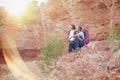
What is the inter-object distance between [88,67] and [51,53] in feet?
3.64

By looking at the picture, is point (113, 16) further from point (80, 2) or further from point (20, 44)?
point (20, 44)

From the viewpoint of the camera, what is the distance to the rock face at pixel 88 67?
7160 mm

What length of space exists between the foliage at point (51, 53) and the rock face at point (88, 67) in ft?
0.84

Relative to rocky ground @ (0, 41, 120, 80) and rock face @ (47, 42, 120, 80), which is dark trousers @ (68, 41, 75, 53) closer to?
rocky ground @ (0, 41, 120, 80)

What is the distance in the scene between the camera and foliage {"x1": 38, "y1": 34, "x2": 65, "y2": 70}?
8.05 meters

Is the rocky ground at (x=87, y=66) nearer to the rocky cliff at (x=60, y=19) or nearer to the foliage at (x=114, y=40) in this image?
the foliage at (x=114, y=40)

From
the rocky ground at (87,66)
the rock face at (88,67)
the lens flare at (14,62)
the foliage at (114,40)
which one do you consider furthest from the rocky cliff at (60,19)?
the rock face at (88,67)

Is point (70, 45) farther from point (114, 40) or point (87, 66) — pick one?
point (87, 66)

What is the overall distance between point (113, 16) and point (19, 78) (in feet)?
10.5

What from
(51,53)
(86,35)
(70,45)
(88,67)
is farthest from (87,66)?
(86,35)

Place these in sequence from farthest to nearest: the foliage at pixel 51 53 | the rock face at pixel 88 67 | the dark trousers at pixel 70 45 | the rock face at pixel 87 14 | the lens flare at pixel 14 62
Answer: the rock face at pixel 87 14, the dark trousers at pixel 70 45, the lens flare at pixel 14 62, the foliage at pixel 51 53, the rock face at pixel 88 67

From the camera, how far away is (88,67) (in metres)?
7.45

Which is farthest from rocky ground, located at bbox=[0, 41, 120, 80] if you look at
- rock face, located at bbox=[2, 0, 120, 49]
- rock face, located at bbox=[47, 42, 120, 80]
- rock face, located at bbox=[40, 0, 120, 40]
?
rock face, located at bbox=[2, 0, 120, 49]

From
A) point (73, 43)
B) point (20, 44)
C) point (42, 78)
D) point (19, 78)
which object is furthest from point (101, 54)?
point (20, 44)
